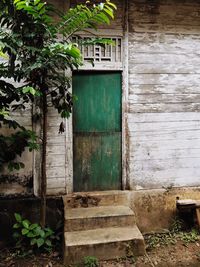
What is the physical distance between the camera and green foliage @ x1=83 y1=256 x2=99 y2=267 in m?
4.04

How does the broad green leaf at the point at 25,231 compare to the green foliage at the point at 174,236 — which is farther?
the green foliage at the point at 174,236

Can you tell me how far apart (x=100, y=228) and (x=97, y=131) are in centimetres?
154

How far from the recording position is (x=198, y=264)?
4.36m

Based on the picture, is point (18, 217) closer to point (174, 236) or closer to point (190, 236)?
point (174, 236)

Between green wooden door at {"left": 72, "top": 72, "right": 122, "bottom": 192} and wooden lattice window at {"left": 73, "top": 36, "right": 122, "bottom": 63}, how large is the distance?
224 mm

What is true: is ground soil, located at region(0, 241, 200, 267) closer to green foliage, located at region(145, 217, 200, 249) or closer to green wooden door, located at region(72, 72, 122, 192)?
green foliage, located at region(145, 217, 200, 249)

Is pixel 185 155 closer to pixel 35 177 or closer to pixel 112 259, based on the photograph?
pixel 112 259

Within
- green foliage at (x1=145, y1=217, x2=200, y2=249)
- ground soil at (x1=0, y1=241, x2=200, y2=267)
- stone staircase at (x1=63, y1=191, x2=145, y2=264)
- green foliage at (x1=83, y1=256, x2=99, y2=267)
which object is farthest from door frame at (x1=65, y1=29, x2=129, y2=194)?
green foliage at (x1=83, y1=256, x2=99, y2=267)

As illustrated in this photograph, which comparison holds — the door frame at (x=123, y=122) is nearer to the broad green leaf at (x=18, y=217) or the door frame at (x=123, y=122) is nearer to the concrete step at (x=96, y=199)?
the concrete step at (x=96, y=199)

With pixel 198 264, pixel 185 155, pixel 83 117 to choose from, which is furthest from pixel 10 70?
pixel 198 264

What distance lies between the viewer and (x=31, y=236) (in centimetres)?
431

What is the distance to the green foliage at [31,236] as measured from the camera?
4.31 meters

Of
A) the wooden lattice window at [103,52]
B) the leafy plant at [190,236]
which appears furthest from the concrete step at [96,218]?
the wooden lattice window at [103,52]

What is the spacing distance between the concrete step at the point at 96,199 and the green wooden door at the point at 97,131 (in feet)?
0.64
